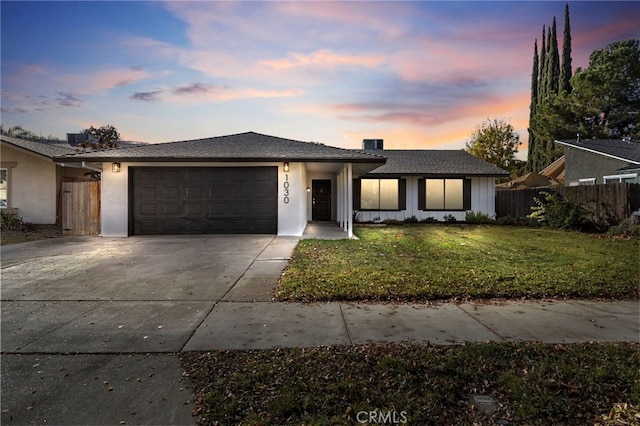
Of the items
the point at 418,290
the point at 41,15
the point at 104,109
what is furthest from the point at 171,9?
the point at 418,290

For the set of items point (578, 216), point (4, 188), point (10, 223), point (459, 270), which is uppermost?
point (4, 188)

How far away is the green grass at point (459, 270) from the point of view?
5289 mm

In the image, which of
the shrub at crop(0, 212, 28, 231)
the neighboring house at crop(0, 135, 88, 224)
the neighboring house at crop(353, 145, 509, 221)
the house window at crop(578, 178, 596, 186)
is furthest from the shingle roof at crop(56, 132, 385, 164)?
the house window at crop(578, 178, 596, 186)

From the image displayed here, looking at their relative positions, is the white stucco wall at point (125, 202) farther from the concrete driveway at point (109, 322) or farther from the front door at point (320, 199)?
the front door at point (320, 199)

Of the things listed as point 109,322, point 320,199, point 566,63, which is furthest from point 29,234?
point 566,63

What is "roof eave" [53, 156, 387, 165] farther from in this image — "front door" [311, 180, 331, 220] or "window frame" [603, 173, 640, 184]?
"window frame" [603, 173, 640, 184]

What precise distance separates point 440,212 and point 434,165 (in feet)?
7.88

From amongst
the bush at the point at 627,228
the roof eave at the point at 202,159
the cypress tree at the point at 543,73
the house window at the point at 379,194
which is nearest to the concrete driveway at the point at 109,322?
the roof eave at the point at 202,159

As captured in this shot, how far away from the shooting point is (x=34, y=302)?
4.83m

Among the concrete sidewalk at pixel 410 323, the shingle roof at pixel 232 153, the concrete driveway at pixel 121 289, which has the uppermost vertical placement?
the shingle roof at pixel 232 153

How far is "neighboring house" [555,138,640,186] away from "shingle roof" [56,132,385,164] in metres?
12.8

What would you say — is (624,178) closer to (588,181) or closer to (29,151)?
(588,181)

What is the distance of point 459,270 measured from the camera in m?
6.70

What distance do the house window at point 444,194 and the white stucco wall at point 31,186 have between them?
15.9 metres
